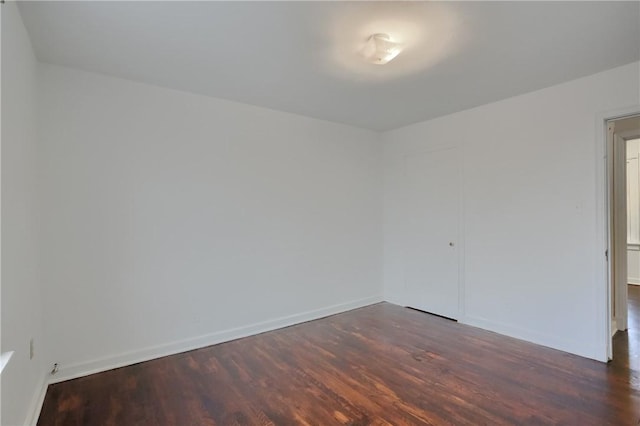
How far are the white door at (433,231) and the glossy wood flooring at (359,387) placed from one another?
32.7 inches

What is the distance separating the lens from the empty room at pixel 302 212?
2102mm

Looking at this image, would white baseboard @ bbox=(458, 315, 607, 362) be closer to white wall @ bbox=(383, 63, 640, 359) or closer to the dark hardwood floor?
white wall @ bbox=(383, 63, 640, 359)

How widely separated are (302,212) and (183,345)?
1965 millimetres

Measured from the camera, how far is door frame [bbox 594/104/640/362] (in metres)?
2.89

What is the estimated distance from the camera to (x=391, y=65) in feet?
A: 8.79

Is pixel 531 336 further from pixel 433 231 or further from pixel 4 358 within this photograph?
pixel 4 358

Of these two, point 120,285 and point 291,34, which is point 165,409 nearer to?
point 120,285

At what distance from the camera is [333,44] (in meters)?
2.33

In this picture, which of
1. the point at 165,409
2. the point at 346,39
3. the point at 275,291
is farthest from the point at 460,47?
the point at 165,409

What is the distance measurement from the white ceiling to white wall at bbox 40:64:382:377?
0.41 metres

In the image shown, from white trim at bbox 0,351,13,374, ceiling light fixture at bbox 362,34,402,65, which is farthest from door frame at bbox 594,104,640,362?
white trim at bbox 0,351,13,374

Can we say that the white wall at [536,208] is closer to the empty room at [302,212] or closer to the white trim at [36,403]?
the empty room at [302,212]

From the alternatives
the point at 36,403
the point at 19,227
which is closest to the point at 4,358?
the point at 19,227

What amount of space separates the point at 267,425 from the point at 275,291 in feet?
6.07
